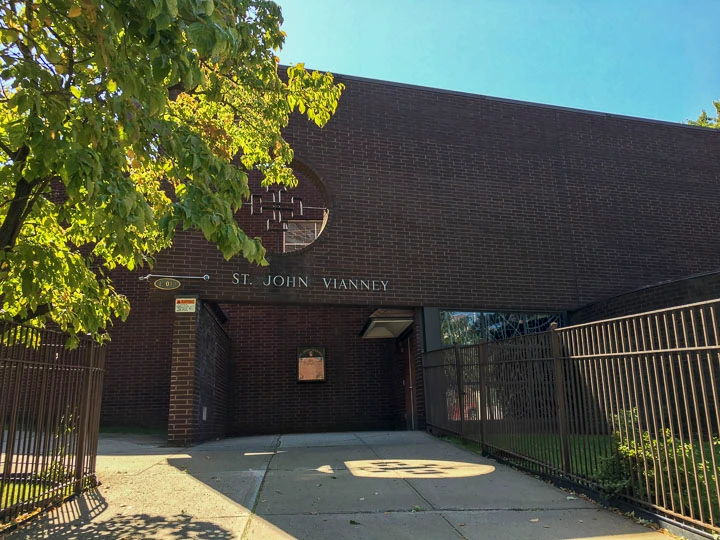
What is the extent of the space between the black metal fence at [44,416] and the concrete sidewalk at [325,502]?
27 centimetres

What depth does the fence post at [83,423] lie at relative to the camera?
564cm

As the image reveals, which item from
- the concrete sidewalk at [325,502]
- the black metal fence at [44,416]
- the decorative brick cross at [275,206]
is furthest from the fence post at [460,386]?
the decorative brick cross at [275,206]

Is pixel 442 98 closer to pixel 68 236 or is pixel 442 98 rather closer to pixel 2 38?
pixel 68 236

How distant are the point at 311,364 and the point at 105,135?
11129mm

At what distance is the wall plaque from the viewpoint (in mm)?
14141

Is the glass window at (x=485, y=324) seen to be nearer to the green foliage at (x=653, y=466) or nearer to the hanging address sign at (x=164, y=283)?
the hanging address sign at (x=164, y=283)

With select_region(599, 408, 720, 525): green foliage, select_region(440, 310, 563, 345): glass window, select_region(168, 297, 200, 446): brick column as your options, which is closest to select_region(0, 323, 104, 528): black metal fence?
select_region(168, 297, 200, 446): brick column

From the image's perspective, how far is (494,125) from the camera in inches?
513

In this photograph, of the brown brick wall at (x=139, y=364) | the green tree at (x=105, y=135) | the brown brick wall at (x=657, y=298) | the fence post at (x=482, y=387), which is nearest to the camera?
the green tree at (x=105, y=135)

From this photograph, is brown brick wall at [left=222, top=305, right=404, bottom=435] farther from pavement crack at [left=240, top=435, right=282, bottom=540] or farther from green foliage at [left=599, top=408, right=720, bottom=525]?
green foliage at [left=599, top=408, right=720, bottom=525]

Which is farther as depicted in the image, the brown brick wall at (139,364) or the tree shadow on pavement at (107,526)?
the brown brick wall at (139,364)

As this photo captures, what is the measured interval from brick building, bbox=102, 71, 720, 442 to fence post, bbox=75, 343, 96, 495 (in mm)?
3634

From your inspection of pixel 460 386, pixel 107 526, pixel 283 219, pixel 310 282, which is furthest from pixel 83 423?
pixel 283 219

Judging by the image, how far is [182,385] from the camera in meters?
9.48
